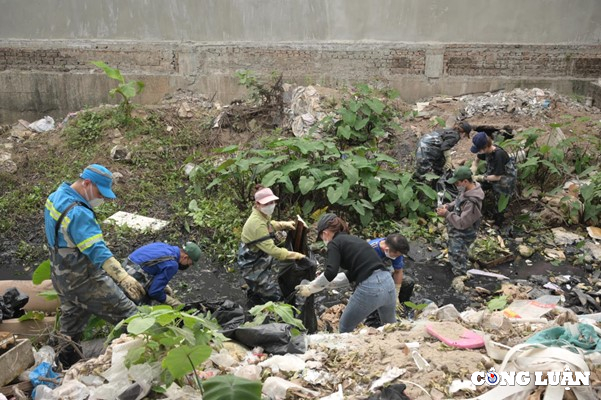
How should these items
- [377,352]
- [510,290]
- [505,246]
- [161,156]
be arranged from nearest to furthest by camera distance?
[377,352] → [510,290] → [505,246] → [161,156]

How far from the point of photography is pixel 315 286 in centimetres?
443

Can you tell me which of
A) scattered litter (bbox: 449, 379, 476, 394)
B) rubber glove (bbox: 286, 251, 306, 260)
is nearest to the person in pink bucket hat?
rubber glove (bbox: 286, 251, 306, 260)

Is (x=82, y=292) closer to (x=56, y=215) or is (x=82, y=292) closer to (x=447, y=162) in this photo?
(x=56, y=215)

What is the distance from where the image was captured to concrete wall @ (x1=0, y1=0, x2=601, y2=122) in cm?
1038

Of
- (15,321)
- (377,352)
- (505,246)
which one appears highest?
(377,352)

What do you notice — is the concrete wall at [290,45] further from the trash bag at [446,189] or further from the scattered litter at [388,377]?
the scattered litter at [388,377]

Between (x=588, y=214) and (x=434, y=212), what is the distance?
196cm

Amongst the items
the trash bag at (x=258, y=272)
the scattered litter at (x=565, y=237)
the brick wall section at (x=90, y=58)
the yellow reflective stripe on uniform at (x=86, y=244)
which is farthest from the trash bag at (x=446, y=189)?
the brick wall section at (x=90, y=58)

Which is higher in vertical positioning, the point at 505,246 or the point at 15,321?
the point at 15,321

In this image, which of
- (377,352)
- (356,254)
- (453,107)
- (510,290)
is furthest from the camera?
(453,107)

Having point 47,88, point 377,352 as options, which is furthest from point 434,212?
point 47,88

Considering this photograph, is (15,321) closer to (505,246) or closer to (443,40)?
(505,246)

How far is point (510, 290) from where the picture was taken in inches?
216

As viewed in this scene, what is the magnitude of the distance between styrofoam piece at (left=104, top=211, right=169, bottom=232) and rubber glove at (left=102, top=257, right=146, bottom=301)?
2681 mm
